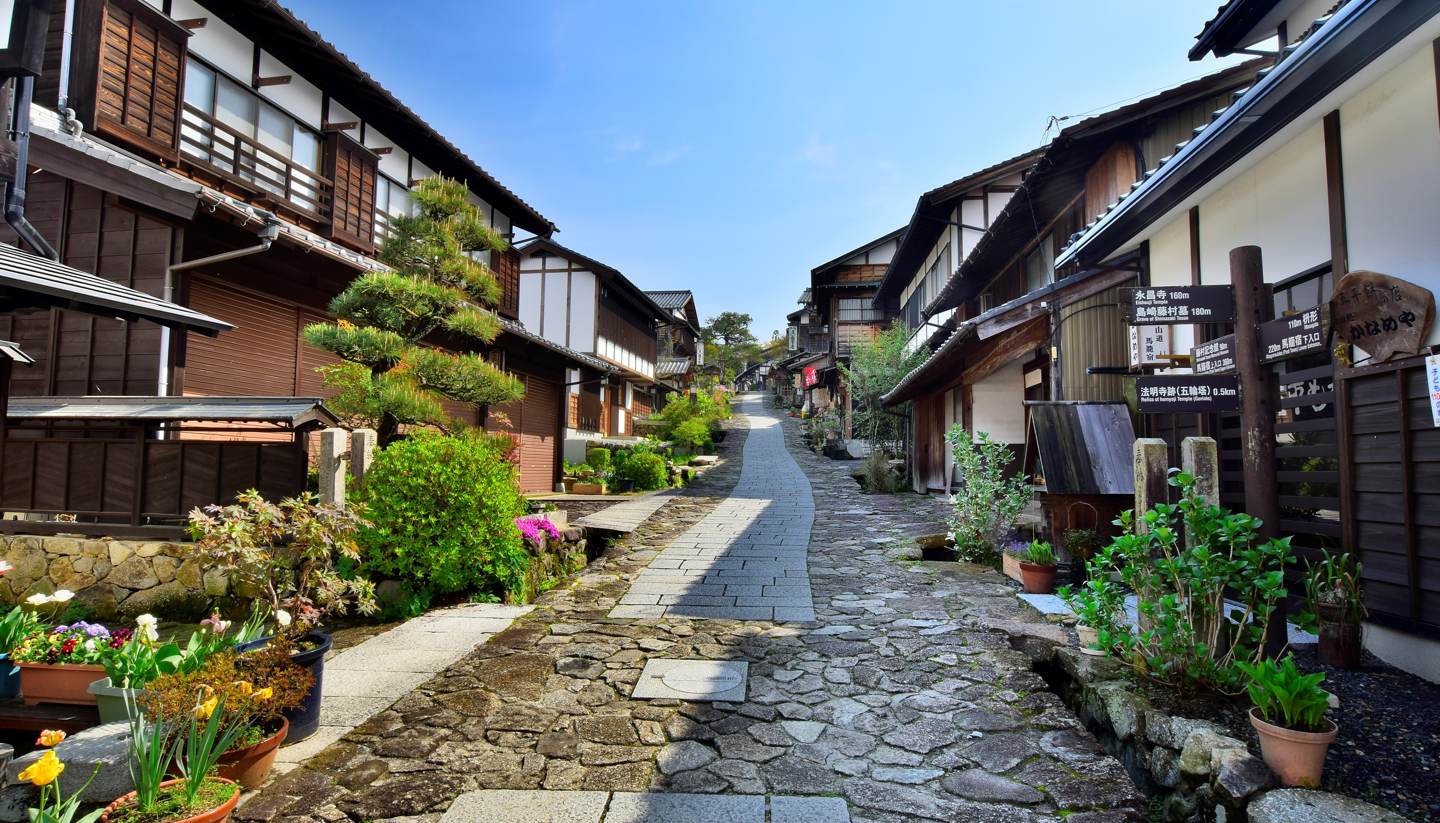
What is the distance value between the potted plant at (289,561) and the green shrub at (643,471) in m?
12.8

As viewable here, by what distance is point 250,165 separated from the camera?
10.4 metres

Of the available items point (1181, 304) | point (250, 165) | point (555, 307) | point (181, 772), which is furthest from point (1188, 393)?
point (555, 307)

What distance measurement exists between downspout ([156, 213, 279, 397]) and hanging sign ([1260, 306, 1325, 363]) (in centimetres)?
968

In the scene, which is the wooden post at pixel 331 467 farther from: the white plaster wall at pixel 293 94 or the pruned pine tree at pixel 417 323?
the white plaster wall at pixel 293 94

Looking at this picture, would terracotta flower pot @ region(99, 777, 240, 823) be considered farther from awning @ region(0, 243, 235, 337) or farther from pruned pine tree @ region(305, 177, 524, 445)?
pruned pine tree @ region(305, 177, 524, 445)

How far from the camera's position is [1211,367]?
4.64 metres

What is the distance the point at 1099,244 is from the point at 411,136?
1349cm

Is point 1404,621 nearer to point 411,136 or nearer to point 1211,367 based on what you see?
point 1211,367

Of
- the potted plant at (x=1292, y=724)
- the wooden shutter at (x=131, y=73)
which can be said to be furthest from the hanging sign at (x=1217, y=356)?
the wooden shutter at (x=131, y=73)

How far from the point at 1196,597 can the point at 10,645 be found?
6.85 metres

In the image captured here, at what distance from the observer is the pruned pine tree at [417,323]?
7.83 m

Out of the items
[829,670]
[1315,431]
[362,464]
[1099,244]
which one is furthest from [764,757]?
[1099,244]

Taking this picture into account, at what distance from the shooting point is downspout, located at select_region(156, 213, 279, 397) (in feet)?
25.5

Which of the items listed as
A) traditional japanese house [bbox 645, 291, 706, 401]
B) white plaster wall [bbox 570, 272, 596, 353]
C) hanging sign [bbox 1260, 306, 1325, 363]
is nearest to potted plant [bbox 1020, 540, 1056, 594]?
hanging sign [bbox 1260, 306, 1325, 363]
